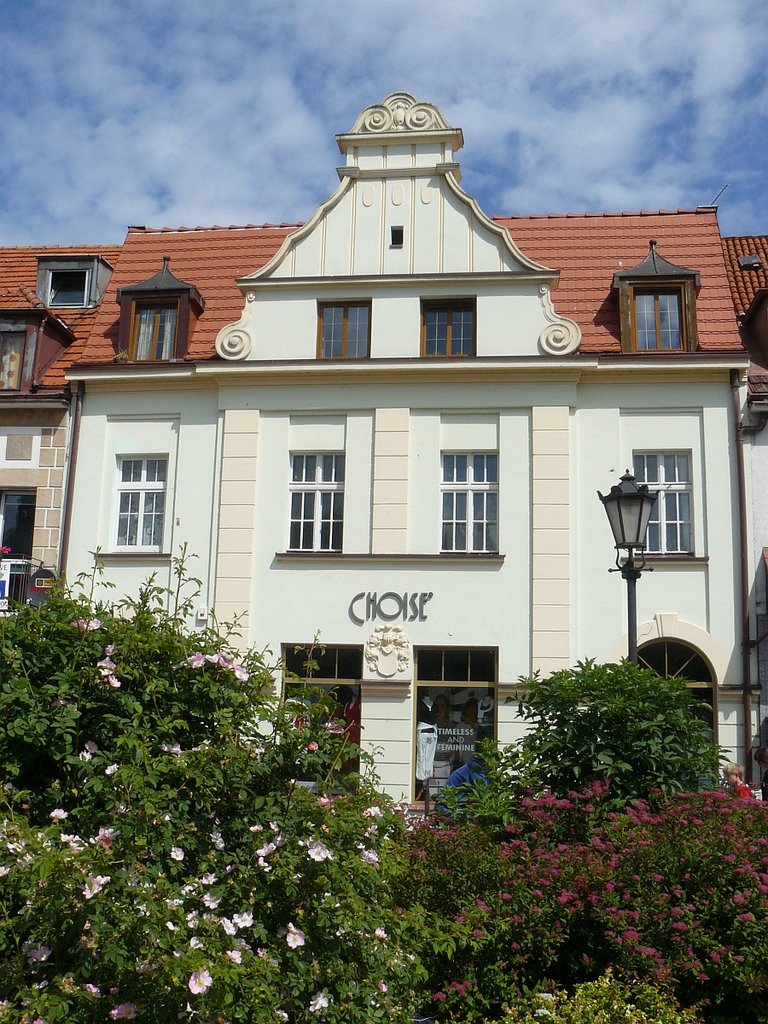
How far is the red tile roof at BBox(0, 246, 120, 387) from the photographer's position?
20688 millimetres

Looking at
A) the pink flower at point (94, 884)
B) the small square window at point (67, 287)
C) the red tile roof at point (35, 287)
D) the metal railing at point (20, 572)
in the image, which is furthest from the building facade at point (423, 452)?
the pink flower at point (94, 884)

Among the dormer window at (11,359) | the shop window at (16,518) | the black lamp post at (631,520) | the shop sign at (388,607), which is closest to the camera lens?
the black lamp post at (631,520)

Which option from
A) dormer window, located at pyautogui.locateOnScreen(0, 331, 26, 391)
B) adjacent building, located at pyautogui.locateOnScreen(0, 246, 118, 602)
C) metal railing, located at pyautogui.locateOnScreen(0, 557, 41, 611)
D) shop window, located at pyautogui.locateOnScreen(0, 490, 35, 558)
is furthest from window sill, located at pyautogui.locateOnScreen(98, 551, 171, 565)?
dormer window, located at pyautogui.locateOnScreen(0, 331, 26, 391)

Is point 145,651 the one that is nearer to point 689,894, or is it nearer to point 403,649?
point 689,894

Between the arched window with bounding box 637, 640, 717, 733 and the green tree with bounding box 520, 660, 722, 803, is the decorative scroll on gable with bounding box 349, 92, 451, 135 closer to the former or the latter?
the arched window with bounding box 637, 640, 717, 733

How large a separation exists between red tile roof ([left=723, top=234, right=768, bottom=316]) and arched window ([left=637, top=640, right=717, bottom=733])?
6720 millimetres

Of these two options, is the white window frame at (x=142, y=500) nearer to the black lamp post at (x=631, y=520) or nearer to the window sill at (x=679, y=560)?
the window sill at (x=679, y=560)

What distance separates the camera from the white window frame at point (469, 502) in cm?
1827

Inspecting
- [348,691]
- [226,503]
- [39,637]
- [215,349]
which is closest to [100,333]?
[215,349]

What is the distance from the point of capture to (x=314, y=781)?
250 inches

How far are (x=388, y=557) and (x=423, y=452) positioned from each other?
192 centimetres

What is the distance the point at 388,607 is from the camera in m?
18.0

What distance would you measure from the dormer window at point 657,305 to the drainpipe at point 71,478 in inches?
385

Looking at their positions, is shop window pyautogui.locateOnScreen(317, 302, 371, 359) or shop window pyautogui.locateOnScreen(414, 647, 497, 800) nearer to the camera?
shop window pyautogui.locateOnScreen(414, 647, 497, 800)
